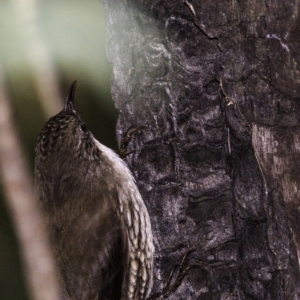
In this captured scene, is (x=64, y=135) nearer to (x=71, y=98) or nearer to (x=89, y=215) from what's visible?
(x=71, y=98)

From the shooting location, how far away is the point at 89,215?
209 centimetres

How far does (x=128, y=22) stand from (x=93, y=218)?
26.7 inches

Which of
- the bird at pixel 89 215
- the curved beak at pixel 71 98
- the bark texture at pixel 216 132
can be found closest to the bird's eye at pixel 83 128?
the bird at pixel 89 215

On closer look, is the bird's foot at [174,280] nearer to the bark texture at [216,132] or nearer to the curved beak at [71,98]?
the bark texture at [216,132]

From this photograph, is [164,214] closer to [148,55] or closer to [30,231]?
[148,55]

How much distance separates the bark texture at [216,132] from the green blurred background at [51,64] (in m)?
0.08

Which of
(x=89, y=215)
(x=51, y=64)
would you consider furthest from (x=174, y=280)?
(x=51, y=64)

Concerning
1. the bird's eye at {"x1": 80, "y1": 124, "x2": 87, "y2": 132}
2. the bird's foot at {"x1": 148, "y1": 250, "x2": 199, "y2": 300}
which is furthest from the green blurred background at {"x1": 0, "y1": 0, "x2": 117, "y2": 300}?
the bird's foot at {"x1": 148, "y1": 250, "x2": 199, "y2": 300}

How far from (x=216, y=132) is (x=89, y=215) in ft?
1.94

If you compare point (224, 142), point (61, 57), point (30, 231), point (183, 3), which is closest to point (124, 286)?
point (224, 142)

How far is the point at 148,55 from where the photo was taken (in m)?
1.80

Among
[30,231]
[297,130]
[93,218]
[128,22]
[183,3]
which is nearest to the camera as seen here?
[30,231]

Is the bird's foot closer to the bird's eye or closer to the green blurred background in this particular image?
the green blurred background

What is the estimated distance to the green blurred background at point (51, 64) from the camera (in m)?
1.54
